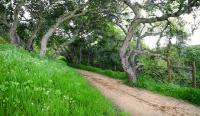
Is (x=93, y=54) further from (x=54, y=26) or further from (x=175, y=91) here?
(x=175, y=91)

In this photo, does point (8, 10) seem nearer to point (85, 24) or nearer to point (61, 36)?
point (85, 24)

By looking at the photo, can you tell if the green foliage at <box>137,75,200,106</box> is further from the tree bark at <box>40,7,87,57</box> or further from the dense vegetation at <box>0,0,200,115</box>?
the tree bark at <box>40,7,87,57</box>

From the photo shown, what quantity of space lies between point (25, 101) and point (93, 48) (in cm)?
4710

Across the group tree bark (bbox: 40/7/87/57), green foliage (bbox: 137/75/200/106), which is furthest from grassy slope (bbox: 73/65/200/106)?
tree bark (bbox: 40/7/87/57)

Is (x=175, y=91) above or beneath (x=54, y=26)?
beneath

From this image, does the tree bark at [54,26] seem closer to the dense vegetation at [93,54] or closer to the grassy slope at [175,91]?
the dense vegetation at [93,54]

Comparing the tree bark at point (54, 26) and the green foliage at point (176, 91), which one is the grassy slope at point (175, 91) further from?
the tree bark at point (54, 26)

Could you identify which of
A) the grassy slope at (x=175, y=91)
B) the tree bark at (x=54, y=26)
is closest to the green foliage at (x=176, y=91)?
the grassy slope at (x=175, y=91)

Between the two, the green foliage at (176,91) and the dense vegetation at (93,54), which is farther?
→ the green foliage at (176,91)

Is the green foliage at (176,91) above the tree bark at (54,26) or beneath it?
beneath

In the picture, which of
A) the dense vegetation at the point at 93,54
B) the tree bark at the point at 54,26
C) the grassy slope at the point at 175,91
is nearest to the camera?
the dense vegetation at the point at 93,54

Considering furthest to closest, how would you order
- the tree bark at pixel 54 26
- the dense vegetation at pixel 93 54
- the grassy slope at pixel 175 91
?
1. the tree bark at pixel 54 26
2. the grassy slope at pixel 175 91
3. the dense vegetation at pixel 93 54

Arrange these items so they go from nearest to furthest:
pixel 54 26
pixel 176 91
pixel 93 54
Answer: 1. pixel 176 91
2. pixel 54 26
3. pixel 93 54

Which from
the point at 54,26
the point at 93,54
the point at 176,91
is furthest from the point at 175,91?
the point at 93,54
